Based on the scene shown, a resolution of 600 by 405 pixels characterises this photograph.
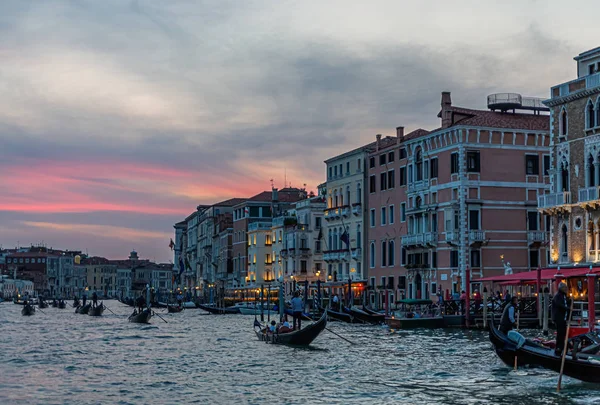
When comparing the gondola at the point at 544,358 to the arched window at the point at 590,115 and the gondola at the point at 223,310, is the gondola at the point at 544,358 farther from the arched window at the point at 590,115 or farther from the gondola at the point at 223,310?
the gondola at the point at 223,310

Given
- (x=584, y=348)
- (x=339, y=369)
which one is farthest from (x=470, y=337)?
(x=584, y=348)

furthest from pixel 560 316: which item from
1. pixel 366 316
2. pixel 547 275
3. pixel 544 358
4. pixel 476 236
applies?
pixel 476 236

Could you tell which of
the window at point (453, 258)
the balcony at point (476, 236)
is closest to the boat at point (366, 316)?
the window at point (453, 258)

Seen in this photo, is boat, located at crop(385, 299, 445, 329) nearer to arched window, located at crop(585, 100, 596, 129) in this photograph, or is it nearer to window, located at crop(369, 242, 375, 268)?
arched window, located at crop(585, 100, 596, 129)

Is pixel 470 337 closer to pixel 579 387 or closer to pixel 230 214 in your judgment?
pixel 579 387

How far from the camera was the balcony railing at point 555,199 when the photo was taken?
116 ft

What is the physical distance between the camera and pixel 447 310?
3719cm

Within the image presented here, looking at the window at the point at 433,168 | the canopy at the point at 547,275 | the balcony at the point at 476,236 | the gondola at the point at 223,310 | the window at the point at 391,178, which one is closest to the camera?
the canopy at the point at 547,275

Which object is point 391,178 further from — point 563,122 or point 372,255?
point 563,122

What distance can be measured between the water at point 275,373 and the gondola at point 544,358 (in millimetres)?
247

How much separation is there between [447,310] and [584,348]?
19.6m

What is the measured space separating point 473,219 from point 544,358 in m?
27.1

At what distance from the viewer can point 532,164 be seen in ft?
148

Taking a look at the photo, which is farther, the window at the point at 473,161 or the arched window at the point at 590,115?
the window at the point at 473,161
